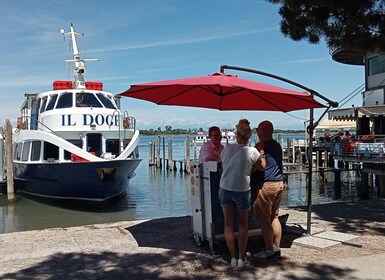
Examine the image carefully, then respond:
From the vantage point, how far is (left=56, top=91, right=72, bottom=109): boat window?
17.1 m

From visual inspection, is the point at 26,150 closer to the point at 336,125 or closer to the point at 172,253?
the point at 172,253

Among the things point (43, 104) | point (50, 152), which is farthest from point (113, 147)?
point (43, 104)

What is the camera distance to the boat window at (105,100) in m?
17.8

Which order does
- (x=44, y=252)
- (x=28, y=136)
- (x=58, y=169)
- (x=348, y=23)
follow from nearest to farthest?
(x=44, y=252), (x=348, y=23), (x=58, y=169), (x=28, y=136)

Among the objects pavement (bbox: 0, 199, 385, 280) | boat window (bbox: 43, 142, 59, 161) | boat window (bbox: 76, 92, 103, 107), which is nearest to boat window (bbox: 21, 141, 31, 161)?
boat window (bbox: 43, 142, 59, 161)

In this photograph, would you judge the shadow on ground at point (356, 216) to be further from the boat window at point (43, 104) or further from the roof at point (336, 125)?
the roof at point (336, 125)

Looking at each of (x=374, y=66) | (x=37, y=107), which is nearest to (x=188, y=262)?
(x=37, y=107)

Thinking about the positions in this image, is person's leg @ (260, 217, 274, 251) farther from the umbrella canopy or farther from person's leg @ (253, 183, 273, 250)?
the umbrella canopy

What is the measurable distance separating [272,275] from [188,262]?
110 centimetres

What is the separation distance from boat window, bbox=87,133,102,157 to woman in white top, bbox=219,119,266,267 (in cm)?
1242

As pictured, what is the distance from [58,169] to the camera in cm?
1580

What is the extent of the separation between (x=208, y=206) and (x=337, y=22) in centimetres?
483

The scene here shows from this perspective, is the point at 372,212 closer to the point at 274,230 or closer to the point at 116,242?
the point at 274,230

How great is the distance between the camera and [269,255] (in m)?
5.51
